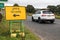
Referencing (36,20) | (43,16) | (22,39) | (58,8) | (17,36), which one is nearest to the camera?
(22,39)

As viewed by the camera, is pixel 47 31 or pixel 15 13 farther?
pixel 47 31

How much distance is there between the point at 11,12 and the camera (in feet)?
40.5

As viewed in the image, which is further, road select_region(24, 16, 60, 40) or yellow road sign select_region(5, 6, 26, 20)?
road select_region(24, 16, 60, 40)

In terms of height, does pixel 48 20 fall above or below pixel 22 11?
below

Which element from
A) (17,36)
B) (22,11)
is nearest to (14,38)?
(17,36)

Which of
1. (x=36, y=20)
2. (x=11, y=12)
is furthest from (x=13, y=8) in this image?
(x=36, y=20)

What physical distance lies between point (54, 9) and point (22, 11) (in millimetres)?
57241

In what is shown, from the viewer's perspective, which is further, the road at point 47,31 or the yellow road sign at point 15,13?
the road at point 47,31

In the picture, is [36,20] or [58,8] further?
[58,8]

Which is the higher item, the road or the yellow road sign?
the yellow road sign

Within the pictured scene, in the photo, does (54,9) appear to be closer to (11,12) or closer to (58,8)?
(58,8)

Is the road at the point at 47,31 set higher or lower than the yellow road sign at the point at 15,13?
lower

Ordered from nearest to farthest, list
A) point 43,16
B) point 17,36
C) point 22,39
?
point 22,39
point 17,36
point 43,16

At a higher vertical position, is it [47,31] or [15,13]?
[15,13]
